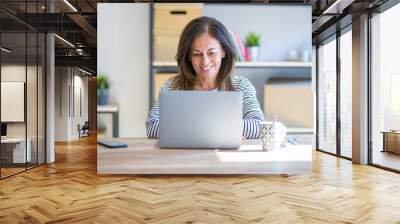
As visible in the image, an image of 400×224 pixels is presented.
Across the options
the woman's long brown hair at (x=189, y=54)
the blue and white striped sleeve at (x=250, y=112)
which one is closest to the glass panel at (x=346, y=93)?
the blue and white striped sleeve at (x=250, y=112)

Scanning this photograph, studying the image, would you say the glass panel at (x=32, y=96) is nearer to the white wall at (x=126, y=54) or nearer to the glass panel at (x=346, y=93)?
the white wall at (x=126, y=54)

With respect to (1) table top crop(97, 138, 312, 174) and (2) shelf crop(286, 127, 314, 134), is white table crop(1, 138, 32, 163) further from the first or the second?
(2) shelf crop(286, 127, 314, 134)

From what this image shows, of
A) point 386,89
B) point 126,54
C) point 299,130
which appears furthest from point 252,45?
point 386,89

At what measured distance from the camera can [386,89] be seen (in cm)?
618

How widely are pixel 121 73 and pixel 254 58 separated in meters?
1.58

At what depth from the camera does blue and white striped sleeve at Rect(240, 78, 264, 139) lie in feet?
13.1

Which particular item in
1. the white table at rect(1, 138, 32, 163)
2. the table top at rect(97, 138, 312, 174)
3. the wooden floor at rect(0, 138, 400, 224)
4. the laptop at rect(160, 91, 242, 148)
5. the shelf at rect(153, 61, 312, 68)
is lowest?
the wooden floor at rect(0, 138, 400, 224)

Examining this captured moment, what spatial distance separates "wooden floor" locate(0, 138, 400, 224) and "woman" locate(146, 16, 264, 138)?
81 cm

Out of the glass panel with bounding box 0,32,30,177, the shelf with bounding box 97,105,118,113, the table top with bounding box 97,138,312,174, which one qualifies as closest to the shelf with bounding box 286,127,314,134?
the table top with bounding box 97,138,312,174

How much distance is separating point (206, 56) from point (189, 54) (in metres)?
0.29

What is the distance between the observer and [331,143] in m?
8.55

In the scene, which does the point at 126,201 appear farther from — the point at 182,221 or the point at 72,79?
the point at 72,79

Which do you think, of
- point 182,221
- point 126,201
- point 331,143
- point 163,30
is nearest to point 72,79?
point 331,143

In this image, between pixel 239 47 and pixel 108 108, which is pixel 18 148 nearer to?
pixel 108 108
